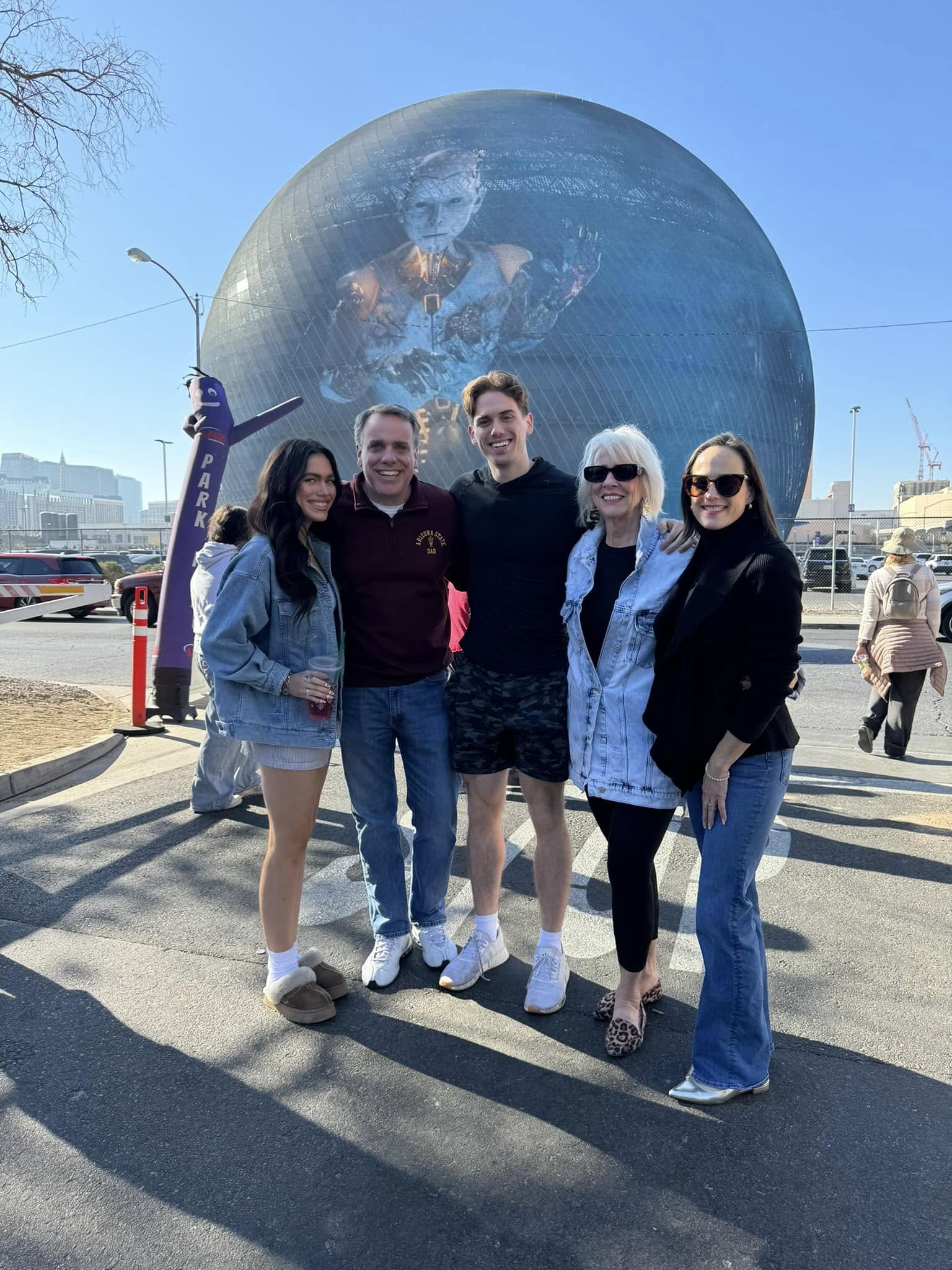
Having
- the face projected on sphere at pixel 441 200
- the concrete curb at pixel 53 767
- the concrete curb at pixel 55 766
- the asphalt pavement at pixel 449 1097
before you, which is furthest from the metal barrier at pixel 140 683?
the face projected on sphere at pixel 441 200

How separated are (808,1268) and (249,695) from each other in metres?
2.16

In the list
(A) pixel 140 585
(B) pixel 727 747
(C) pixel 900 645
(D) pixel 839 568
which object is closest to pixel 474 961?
(B) pixel 727 747

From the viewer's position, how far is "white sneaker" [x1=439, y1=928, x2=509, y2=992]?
118 inches

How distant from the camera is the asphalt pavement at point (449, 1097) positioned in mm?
1853

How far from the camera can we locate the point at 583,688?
8.78 feet

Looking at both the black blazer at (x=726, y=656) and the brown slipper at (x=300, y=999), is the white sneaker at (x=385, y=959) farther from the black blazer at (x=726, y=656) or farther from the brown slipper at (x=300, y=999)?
the black blazer at (x=726, y=656)

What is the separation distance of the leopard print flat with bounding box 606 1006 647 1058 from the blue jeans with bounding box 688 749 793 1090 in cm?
24

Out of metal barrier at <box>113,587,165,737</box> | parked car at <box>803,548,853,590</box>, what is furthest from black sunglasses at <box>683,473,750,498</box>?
parked car at <box>803,548,853,590</box>

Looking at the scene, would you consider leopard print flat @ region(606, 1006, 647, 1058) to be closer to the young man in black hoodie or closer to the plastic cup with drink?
the young man in black hoodie

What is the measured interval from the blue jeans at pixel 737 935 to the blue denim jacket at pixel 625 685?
0.25 meters

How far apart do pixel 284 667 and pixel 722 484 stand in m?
1.52

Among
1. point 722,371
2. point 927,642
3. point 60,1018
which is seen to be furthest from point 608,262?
point 60,1018

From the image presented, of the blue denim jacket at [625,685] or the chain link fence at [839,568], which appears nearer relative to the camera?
the blue denim jacket at [625,685]

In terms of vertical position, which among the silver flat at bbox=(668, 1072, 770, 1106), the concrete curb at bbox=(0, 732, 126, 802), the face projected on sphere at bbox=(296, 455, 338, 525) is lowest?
the concrete curb at bbox=(0, 732, 126, 802)
